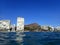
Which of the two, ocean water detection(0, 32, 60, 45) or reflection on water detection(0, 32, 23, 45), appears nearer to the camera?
reflection on water detection(0, 32, 23, 45)

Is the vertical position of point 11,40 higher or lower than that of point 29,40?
higher

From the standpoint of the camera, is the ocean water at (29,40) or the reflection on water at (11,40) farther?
the ocean water at (29,40)

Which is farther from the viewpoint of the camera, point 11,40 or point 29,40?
point 29,40
